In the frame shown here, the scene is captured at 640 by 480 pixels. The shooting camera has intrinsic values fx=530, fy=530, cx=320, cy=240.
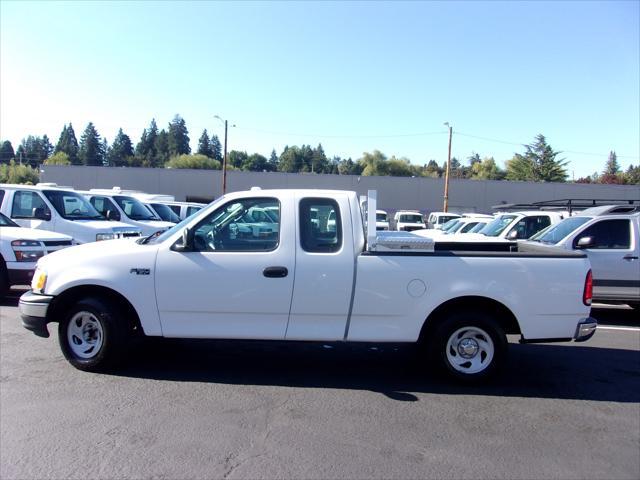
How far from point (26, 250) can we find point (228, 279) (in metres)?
5.24

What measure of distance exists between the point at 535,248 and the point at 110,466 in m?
4.93

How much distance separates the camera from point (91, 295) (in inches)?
213

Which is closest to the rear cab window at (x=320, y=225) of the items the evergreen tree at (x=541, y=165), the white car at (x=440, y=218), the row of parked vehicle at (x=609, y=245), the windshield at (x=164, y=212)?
the row of parked vehicle at (x=609, y=245)

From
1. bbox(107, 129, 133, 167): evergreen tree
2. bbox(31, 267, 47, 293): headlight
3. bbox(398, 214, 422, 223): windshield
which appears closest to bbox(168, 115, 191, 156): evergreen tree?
bbox(107, 129, 133, 167): evergreen tree

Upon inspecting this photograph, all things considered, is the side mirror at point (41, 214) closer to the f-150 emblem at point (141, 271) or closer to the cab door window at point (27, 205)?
the cab door window at point (27, 205)

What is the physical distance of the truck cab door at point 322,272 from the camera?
5.14m

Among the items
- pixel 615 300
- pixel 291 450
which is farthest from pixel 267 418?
pixel 615 300

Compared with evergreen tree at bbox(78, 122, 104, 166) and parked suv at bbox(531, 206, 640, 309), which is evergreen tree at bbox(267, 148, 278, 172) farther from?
parked suv at bbox(531, 206, 640, 309)

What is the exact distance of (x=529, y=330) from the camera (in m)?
5.26

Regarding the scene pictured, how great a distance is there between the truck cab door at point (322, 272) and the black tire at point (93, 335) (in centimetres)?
173

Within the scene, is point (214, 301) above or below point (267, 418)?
above

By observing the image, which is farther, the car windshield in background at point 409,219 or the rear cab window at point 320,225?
the car windshield in background at point 409,219

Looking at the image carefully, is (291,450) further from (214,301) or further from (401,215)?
(401,215)

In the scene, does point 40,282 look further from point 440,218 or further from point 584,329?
point 440,218
